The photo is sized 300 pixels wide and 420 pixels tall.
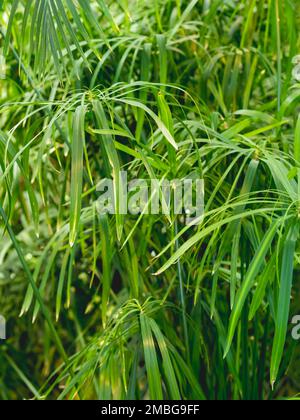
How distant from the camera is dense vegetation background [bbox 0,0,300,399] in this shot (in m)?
0.80

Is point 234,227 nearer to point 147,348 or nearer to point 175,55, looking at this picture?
point 147,348

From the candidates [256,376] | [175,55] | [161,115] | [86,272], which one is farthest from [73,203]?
[86,272]

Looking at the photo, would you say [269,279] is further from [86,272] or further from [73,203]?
[86,272]

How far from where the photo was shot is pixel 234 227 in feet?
2.75

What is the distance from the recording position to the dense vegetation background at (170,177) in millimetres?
800

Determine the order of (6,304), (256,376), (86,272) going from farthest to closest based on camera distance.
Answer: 1. (6,304)
2. (86,272)
3. (256,376)

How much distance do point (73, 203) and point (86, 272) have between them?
705 millimetres

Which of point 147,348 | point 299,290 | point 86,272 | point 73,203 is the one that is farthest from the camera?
point 86,272

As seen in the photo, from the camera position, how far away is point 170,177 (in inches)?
35.8

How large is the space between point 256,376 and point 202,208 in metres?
0.29

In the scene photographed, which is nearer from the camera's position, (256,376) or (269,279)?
(269,279)
